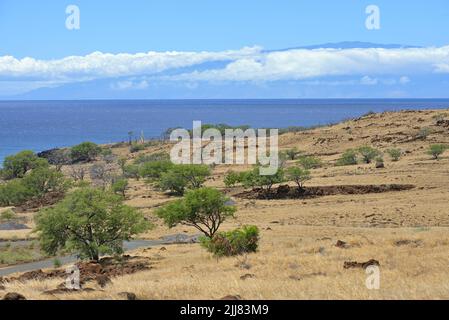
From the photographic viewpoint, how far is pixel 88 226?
2952 cm

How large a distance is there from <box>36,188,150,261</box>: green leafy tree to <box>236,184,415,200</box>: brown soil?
75.5ft

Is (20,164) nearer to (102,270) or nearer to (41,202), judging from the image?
(41,202)

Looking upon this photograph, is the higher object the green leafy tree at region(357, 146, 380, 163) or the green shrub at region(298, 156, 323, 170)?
the green leafy tree at region(357, 146, 380, 163)

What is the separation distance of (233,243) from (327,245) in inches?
156

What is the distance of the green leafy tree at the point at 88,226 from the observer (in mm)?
29000

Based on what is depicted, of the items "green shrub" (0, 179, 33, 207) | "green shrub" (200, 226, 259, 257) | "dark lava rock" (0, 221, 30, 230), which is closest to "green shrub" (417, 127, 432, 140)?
"green shrub" (0, 179, 33, 207)

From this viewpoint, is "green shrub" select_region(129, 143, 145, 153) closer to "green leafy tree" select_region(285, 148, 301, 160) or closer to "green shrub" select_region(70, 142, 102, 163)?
"green shrub" select_region(70, 142, 102, 163)

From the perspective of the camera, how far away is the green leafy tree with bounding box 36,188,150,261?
29.0 m

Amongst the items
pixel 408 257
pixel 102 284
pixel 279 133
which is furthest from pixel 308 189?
pixel 279 133

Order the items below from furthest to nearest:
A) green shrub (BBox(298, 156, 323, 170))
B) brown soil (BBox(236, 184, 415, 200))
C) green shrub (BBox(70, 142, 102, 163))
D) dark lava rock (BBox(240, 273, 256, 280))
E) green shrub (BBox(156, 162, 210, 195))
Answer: green shrub (BBox(70, 142, 102, 163)), green shrub (BBox(298, 156, 323, 170)), green shrub (BBox(156, 162, 210, 195)), brown soil (BBox(236, 184, 415, 200)), dark lava rock (BBox(240, 273, 256, 280))

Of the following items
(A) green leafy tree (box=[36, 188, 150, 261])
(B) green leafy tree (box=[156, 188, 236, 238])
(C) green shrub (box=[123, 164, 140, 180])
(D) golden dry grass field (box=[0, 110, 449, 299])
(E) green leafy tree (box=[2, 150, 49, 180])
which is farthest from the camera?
(E) green leafy tree (box=[2, 150, 49, 180])

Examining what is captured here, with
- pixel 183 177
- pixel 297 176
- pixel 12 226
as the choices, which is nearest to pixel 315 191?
pixel 297 176

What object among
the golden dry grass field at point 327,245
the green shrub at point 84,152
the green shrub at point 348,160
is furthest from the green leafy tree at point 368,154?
the green shrub at point 84,152
